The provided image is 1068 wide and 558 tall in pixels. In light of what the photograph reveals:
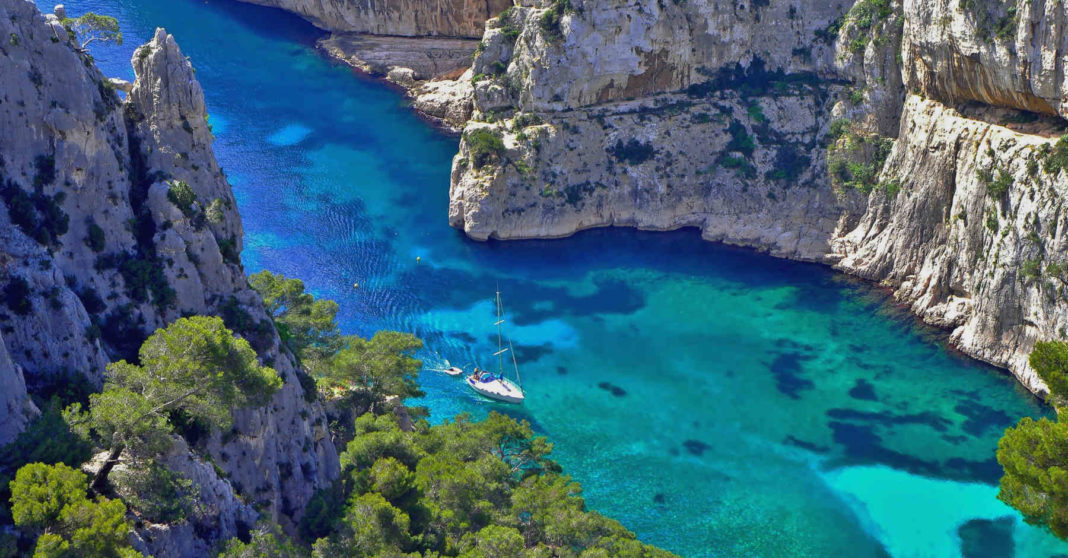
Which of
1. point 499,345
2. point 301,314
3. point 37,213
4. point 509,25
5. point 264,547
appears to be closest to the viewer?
point 264,547

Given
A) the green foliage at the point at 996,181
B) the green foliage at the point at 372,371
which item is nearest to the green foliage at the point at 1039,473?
the green foliage at the point at 996,181

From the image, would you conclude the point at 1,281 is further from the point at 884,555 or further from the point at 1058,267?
the point at 1058,267

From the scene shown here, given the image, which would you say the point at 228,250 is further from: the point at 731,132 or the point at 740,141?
the point at 731,132

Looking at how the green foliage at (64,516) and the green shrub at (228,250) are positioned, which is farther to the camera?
the green shrub at (228,250)

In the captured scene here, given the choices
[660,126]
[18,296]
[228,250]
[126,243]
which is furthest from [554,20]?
[18,296]

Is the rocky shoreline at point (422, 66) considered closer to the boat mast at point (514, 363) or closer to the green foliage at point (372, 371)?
the boat mast at point (514, 363)

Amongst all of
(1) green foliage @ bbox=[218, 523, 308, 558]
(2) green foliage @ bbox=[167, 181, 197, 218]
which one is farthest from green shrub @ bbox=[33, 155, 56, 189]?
(1) green foliage @ bbox=[218, 523, 308, 558]
